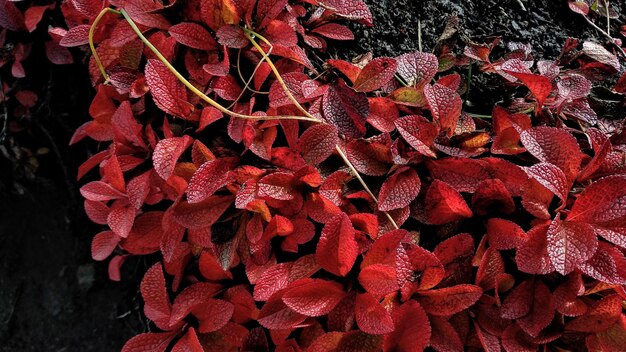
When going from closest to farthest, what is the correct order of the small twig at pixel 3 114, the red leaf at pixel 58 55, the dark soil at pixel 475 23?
the dark soil at pixel 475 23 < the red leaf at pixel 58 55 < the small twig at pixel 3 114

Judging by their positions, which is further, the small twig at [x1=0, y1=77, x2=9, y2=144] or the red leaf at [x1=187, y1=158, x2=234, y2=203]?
the small twig at [x1=0, y1=77, x2=9, y2=144]

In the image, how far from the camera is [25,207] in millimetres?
1820

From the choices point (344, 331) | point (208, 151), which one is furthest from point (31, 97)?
point (344, 331)

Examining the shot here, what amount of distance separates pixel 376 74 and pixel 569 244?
41 centimetres

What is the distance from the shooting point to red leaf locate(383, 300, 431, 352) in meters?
0.90

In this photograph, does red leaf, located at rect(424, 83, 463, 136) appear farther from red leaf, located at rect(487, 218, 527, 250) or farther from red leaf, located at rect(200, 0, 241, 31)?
red leaf, located at rect(200, 0, 241, 31)

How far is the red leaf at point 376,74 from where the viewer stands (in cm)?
101

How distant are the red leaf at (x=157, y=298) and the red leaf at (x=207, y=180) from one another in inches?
7.6

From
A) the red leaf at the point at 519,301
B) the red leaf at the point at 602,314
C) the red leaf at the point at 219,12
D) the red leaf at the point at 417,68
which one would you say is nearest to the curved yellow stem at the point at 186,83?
the red leaf at the point at 219,12

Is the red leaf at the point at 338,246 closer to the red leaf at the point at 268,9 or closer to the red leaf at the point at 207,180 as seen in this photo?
the red leaf at the point at 207,180

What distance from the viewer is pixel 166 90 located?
3.30ft

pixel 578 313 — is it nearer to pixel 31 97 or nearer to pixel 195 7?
pixel 195 7

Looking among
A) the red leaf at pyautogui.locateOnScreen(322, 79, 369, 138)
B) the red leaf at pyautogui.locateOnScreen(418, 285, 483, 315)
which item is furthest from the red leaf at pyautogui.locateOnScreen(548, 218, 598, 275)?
the red leaf at pyautogui.locateOnScreen(322, 79, 369, 138)

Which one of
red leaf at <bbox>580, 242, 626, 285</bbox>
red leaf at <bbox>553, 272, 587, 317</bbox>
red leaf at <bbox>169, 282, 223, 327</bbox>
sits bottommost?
red leaf at <bbox>169, 282, 223, 327</bbox>
